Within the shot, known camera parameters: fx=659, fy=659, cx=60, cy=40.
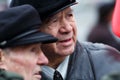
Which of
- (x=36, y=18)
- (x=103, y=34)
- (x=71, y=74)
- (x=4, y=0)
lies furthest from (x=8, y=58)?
(x=4, y=0)

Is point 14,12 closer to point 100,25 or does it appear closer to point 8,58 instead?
point 8,58

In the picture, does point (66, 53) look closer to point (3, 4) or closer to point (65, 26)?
point (65, 26)

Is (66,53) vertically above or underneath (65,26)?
underneath

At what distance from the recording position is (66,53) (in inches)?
215

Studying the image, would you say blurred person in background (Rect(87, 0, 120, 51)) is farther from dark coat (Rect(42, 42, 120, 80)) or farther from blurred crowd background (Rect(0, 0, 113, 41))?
dark coat (Rect(42, 42, 120, 80))

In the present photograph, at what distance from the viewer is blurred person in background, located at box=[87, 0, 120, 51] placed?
9.14 meters

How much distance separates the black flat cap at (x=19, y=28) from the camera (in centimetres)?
455

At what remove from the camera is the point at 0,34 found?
4.53 meters

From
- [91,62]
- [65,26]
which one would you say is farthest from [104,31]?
[65,26]

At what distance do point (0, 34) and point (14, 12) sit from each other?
0.20 metres

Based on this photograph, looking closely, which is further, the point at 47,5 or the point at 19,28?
the point at 47,5

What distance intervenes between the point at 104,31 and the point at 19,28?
486 centimetres

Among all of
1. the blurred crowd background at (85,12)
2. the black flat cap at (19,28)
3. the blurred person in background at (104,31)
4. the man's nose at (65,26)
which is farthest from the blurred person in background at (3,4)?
the black flat cap at (19,28)

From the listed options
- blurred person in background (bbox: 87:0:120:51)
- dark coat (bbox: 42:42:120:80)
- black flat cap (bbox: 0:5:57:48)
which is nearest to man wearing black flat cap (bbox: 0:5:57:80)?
black flat cap (bbox: 0:5:57:48)
